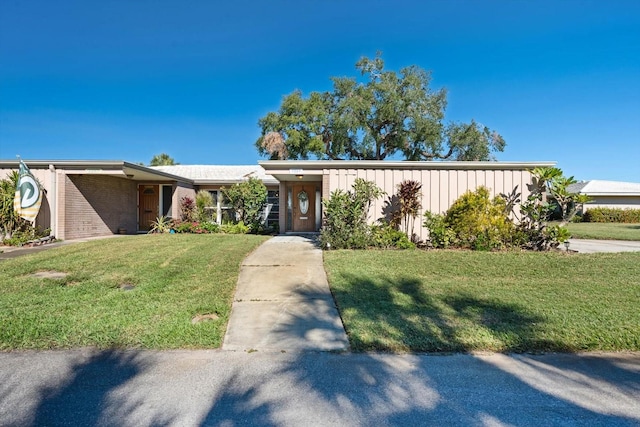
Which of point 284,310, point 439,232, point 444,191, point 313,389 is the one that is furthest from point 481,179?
point 313,389

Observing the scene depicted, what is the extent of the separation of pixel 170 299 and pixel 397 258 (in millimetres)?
4957

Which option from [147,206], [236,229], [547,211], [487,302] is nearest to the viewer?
[487,302]

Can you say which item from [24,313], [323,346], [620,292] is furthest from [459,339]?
[24,313]

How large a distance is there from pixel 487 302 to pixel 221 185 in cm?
1425

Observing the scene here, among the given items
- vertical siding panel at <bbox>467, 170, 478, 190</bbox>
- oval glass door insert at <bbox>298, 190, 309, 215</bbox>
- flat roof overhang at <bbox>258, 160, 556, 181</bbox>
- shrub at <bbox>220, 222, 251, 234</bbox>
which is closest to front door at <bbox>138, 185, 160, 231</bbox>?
shrub at <bbox>220, 222, 251, 234</bbox>

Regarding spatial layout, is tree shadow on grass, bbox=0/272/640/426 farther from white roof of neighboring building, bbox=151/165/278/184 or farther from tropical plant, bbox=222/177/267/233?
white roof of neighboring building, bbox=151/165/278/184

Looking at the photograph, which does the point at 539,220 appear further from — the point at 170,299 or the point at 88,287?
the point at 88,287

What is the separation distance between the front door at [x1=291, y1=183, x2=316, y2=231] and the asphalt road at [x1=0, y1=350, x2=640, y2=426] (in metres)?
11.3

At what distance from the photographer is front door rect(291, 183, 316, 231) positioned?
48.4 ft

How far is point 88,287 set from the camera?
18.7 feet

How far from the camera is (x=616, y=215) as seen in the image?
24750 mm

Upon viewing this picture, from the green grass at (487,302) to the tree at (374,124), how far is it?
54.8 ft

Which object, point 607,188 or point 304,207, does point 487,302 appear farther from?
point 607,188

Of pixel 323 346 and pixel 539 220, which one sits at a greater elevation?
pixel 539 220
